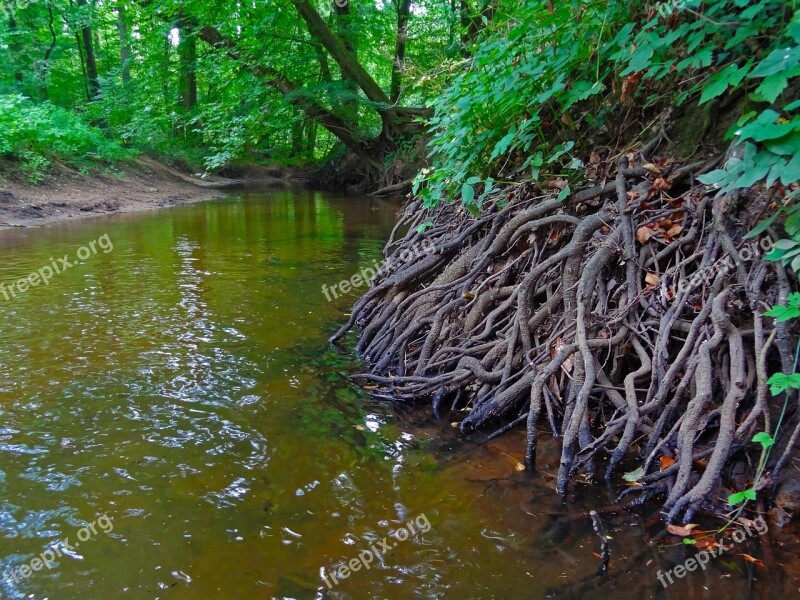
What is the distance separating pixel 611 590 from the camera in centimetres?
202

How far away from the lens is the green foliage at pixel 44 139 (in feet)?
40.9

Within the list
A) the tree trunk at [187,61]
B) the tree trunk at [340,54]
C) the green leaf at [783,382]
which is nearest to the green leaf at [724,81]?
the green leaf at [783,382]

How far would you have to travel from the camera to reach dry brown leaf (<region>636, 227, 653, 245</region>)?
320cm

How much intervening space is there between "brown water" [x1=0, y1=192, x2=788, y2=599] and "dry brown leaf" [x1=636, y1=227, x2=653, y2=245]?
143 centimetres

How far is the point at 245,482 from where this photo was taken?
8.93 feet

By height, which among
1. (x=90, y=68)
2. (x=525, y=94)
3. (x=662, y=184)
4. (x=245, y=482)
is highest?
(x=90, y=68)

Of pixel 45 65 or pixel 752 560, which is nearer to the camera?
pixel 752 560

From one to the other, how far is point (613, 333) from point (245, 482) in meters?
2.28

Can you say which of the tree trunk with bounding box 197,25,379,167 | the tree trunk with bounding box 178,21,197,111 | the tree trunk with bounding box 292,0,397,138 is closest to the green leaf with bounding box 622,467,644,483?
the tree trunk with bounding box 292,0,397,138

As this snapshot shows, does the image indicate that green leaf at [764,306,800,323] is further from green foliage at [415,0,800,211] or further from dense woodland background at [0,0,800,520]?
green foliage at [415,0,800,211]

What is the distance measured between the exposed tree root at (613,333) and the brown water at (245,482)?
0.90ft

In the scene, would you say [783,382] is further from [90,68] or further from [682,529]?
[90,68]

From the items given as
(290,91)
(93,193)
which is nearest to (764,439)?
(290,91)

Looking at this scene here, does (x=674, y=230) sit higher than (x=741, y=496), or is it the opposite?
(x=674, y=230)
